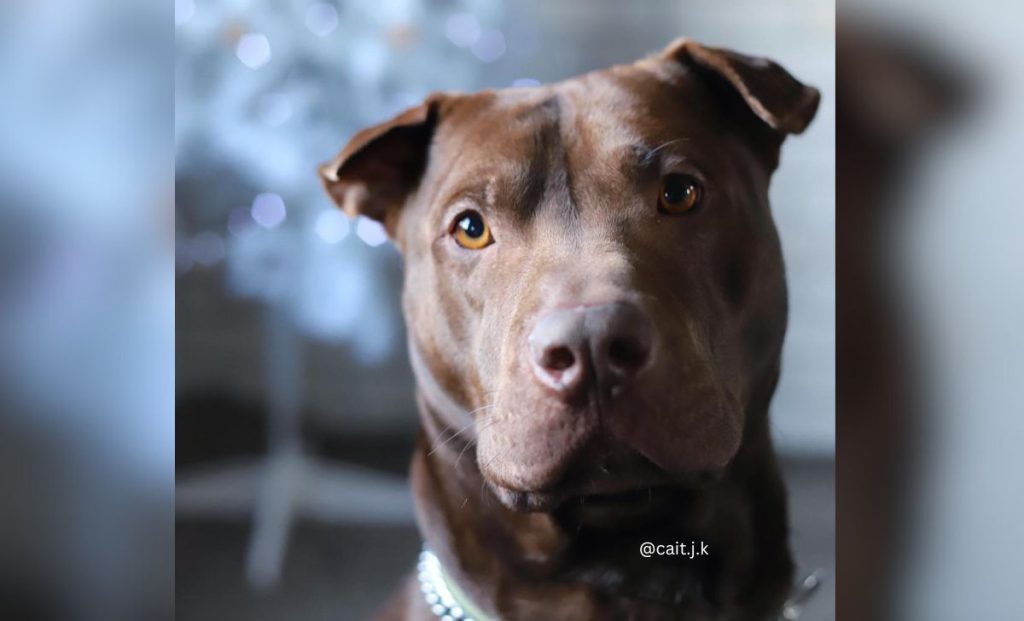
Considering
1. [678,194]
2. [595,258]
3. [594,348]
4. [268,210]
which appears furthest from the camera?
[268,210]

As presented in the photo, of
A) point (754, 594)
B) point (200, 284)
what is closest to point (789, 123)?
point (754, 594)

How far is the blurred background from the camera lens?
56.2 inches

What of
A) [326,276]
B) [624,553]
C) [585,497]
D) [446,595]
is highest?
[326,276]

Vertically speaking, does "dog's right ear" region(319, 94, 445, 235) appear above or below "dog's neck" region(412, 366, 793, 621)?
above

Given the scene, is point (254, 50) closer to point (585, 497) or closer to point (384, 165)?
point (384, 165)

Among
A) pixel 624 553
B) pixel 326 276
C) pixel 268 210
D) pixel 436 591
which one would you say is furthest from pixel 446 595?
pixel 268 210

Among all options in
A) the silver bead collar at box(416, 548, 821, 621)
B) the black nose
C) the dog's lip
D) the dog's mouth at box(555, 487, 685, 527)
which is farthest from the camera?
the silver bead collar at box(416, 548, 821, 621)

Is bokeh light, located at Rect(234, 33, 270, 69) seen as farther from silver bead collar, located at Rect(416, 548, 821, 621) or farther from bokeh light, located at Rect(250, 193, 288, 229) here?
silver bead collar, located at Rect(416, 548, 821, 621)

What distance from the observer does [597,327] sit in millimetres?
1073

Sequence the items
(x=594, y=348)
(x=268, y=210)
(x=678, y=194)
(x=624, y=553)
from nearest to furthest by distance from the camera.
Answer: (x=594, y=348)
(x=678, y=194)
(x=624, y=553)
(x=268, y=210)

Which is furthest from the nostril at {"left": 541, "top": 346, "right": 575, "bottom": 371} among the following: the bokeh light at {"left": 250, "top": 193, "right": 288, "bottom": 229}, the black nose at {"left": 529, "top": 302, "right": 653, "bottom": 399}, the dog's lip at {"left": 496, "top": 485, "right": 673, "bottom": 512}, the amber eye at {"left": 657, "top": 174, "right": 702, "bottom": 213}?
the bokeh light at {"left": 250, "top": 193, "right": 288, "bottom": 229}

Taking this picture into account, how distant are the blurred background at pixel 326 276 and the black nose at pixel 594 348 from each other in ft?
1.41

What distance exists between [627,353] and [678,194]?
1.08 feet

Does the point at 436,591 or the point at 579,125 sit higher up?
the point at 579,125
